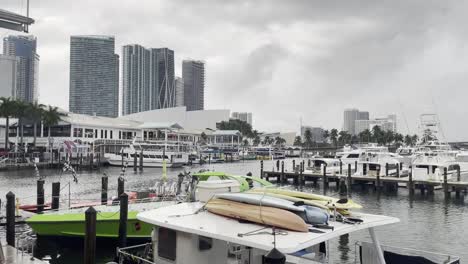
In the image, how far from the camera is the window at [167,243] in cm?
1132

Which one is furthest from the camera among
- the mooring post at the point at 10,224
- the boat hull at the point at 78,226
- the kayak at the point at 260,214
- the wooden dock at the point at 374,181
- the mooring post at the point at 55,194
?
the wooden dock at the point at 374,181

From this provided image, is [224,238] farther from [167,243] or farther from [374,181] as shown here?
[374,181]

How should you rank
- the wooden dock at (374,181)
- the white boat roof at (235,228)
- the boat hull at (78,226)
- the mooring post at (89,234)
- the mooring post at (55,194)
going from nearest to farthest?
the white boat roof at (235,228), the mooring post at (89,234), the boat hull at (78,226), the mooring post at (55,194), the wooden dock at (374,181)

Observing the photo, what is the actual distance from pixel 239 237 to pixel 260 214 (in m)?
1.08

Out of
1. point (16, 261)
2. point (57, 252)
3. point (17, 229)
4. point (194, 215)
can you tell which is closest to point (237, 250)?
point (194, 215)

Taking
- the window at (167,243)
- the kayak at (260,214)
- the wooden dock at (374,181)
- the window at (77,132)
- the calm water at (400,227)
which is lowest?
the calm water at (400,227)

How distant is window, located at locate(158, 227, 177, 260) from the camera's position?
11.3 meters

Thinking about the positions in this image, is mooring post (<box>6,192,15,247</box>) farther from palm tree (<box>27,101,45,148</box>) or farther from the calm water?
palm tree (<box>27,101,45,148</box>)

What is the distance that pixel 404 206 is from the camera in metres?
40.6

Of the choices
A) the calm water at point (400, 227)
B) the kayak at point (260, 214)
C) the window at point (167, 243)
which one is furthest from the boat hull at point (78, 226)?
the kayak at point (260, 214)

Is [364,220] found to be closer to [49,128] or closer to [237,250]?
[237,250]

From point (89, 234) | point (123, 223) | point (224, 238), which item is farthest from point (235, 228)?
A: point (123, 223)

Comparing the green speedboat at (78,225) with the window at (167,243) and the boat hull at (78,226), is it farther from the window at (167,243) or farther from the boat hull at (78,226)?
the window at (167,243)

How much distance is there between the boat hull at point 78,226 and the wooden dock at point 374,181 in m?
33.5
